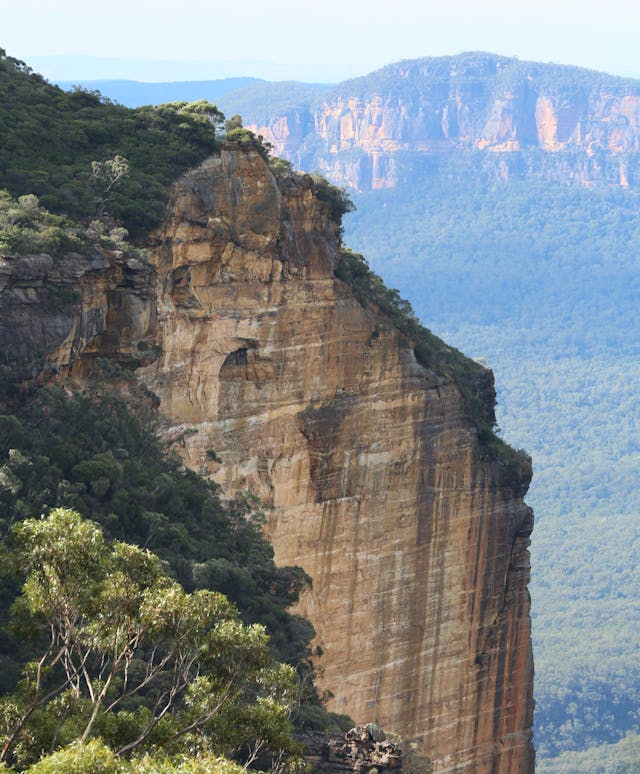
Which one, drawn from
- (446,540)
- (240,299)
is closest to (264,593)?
(240,299)

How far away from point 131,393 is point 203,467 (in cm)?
425

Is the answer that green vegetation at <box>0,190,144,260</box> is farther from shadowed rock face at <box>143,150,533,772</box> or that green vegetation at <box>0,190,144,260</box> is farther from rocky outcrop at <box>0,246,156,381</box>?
shadowed rock face at <box>143,150,533,772</box>

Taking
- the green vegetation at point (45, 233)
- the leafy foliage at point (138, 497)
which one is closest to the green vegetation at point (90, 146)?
the green vegetation at point (45, 233)

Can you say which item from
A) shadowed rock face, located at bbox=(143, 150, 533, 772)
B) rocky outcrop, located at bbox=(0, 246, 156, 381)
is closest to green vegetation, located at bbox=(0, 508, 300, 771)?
rocky outcrop, located at bbox=(0, 246, 156, 381)

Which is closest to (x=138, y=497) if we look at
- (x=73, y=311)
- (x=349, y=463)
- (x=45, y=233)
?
(x=73, y=311)

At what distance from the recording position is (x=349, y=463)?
164 ft

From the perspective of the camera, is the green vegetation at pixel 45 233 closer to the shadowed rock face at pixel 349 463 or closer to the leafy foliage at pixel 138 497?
the shadowed rock face at pixel 349 463

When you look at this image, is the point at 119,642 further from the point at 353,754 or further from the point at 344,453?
the point at 344,453

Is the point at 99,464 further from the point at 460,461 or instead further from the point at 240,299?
the point at 460,461

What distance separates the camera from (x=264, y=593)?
41.9 metres

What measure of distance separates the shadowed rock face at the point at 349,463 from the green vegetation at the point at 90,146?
0.86 metres

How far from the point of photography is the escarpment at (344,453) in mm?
45219

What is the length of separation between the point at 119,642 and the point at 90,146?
79.7 ft

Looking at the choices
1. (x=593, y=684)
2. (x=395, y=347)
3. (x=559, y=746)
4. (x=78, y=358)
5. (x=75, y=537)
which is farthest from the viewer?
(x=593, y=684)
